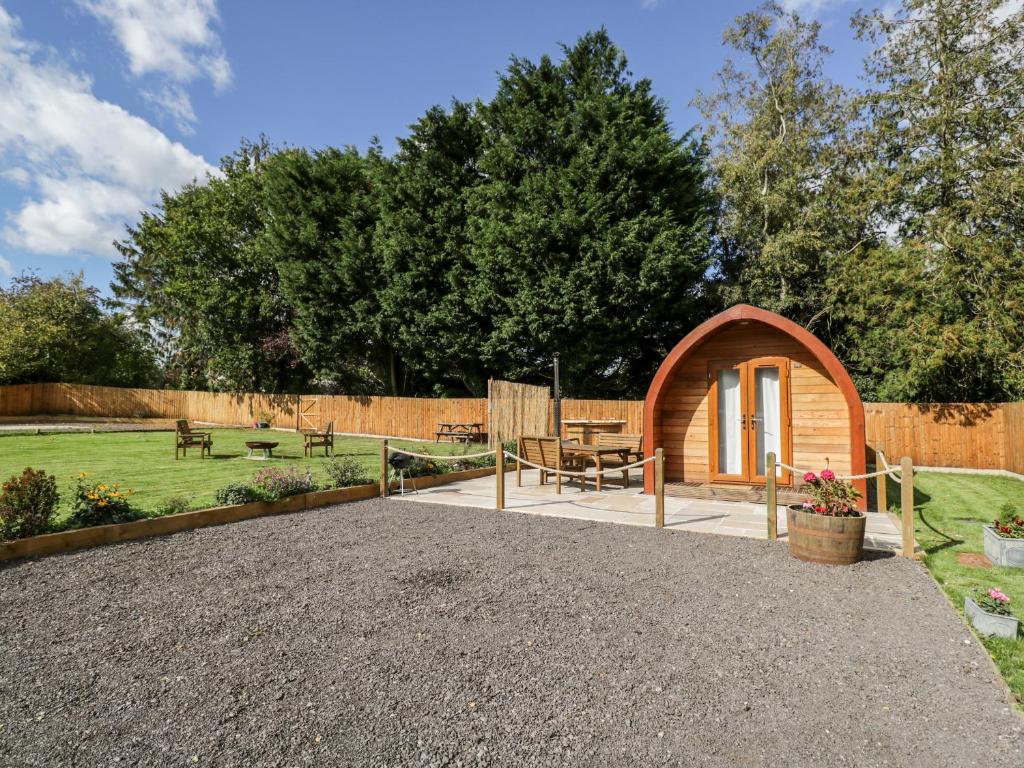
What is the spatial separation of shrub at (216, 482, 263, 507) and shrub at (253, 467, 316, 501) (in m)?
0.09

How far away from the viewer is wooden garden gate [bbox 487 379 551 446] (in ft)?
58.4

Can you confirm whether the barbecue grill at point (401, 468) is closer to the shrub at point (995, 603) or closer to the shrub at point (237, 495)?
the shrub at point (237, 495)

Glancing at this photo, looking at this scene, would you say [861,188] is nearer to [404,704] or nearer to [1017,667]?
[1017,667]

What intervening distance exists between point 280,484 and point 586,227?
49.4 feet

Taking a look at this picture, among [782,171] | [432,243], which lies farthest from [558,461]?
[782,171]

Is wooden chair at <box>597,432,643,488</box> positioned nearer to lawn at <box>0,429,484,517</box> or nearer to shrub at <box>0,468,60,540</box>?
lawn at <box>0,429,484,517</box>

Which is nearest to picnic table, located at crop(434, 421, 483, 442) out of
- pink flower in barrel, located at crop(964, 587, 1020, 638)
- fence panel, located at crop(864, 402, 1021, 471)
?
fence panel, located at crop(864, 402, 1021, 471)

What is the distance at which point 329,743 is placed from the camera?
2.70 meters

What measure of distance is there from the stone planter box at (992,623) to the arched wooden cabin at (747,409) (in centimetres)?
497

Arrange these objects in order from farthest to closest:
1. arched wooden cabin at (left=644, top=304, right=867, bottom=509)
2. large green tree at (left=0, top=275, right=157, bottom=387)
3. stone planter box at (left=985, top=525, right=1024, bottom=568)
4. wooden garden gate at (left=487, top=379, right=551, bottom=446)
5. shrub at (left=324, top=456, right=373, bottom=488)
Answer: large green tree at (left=0, top=275, right=157, bottom=387) < wooden garden gate at (left=487, top=379, right=551, bottom=446) < shrub at (left=324, top=456, right=373, bottom=488) < arched wooden cabin at (left=644, top=304, right=867, bottom=509) < stone planter box at (left=985, top=525, right=1024, bottom=568)

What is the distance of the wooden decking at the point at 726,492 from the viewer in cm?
930

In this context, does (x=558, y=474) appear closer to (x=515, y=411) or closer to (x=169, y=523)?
(x=169, y=523)

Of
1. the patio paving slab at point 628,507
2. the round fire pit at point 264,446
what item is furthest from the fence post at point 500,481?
the round fire pit at point 264,446

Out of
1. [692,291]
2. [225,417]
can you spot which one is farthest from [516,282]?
[225,417]
